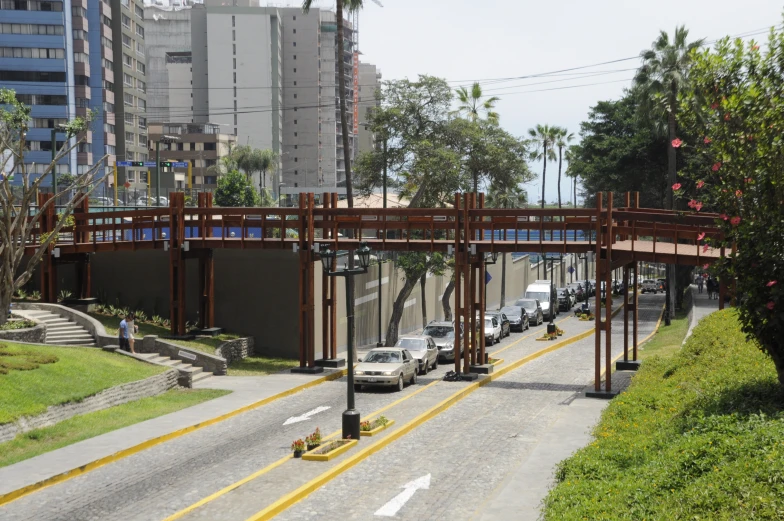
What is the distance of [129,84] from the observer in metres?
124

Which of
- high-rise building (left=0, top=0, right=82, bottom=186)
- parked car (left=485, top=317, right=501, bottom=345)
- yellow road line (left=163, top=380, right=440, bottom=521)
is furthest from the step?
high-rise building (left=0, top=0, right=82, bottom=186)

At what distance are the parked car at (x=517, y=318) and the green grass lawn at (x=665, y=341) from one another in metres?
8.02

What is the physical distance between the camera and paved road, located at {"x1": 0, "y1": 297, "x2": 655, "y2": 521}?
1752cm

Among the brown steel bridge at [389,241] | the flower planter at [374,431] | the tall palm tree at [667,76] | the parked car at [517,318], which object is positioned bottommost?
the parked car at [517,318]

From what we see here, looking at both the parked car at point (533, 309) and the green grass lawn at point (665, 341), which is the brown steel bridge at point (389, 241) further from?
the parked car at point (533, 309)

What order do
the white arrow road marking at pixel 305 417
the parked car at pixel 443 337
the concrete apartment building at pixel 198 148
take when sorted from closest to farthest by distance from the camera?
the white arrow road marking at pixel 305 417, the parked car at pixel 443 337, the concrete apartment building at pixel 198 148

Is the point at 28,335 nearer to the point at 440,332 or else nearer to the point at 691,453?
the point at 440,332

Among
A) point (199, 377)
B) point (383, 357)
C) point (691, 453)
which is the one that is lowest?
point (199, 377)

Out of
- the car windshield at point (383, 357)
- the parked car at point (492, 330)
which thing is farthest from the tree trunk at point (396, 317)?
the car windshield at point (383, 357)

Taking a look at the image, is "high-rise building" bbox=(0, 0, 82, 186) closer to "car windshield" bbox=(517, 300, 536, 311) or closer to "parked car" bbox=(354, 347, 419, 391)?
"car windshield" bbox=(517, 300, 536, 311)

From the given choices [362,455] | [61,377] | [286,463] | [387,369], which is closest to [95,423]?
[61,377]

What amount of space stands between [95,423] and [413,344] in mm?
15851

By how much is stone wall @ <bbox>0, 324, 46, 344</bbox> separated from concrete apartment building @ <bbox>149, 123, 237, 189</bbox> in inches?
4483

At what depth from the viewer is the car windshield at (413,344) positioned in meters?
37.3
